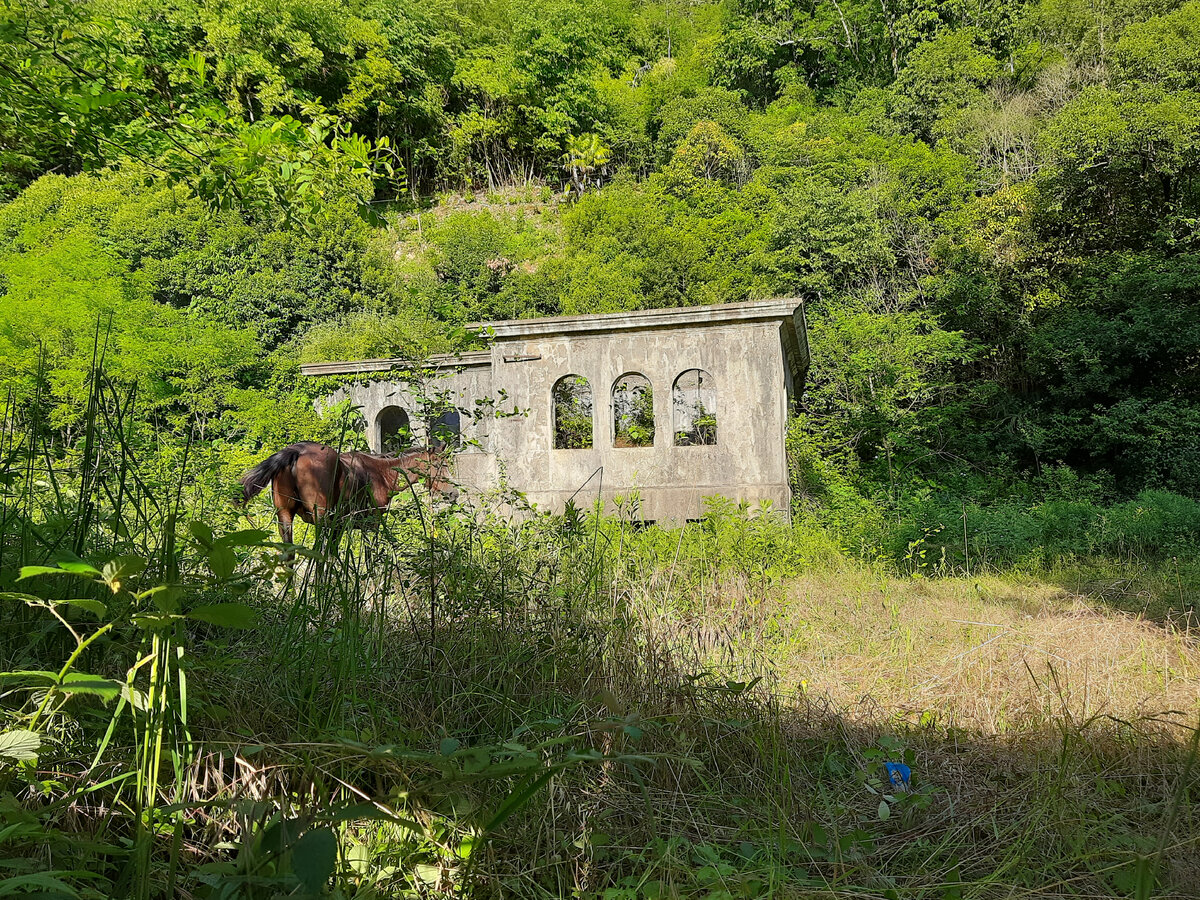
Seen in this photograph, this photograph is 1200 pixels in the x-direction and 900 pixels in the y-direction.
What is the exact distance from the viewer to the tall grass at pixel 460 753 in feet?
4.72

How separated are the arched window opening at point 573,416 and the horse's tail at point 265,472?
8971 mm

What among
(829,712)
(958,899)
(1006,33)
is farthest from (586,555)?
(1006,33)

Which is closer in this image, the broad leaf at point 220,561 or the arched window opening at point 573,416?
the broad leaf at point 220,561

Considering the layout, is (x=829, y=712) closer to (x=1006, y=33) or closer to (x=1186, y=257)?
(x=1186, y=257)

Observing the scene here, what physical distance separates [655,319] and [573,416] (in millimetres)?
7312

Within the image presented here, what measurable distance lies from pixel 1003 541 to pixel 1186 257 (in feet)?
34.9

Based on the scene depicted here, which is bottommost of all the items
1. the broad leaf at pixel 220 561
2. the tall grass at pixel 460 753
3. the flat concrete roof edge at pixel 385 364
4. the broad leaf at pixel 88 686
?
the tall grass at pixel 460 753

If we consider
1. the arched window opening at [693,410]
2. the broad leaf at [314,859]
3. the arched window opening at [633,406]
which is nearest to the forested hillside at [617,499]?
the broad leaf at [314,859]

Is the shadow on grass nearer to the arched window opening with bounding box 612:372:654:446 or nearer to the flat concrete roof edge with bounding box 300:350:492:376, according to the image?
the flat concrete roof edge with bounding box 300:350:492:376

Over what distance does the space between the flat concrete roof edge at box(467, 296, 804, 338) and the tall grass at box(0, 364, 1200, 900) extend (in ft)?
27.6

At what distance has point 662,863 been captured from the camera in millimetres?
2004

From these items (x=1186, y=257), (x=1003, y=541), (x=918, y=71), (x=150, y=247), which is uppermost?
(x=918, y=71)

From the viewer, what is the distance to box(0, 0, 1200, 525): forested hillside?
17.1 metres

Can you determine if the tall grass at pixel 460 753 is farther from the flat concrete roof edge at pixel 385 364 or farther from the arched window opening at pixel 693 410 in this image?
the arched window opening at pixel 693 410
